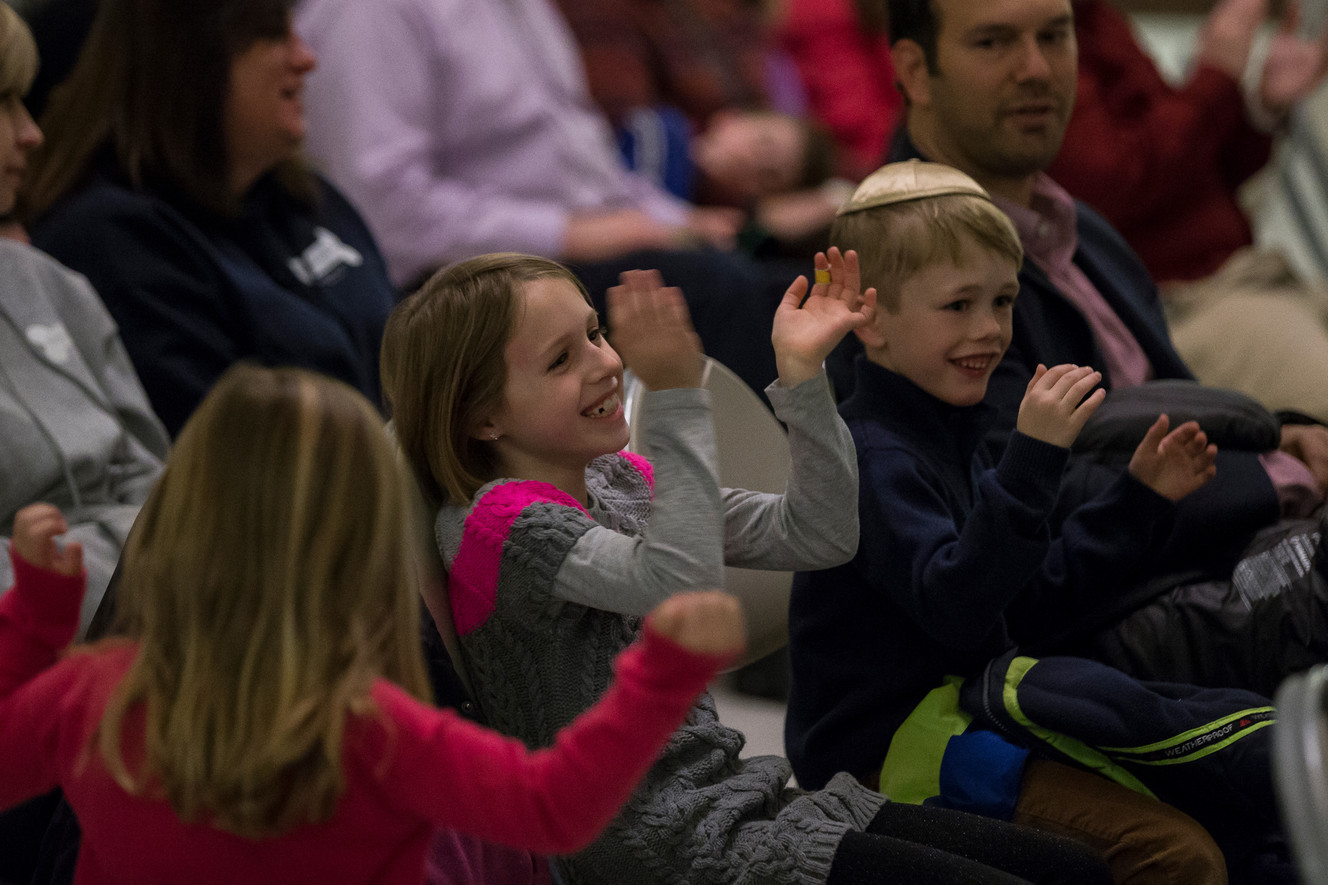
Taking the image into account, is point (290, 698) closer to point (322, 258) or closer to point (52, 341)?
point (52, 341)

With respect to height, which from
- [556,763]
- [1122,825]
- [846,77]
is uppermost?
[556,763]

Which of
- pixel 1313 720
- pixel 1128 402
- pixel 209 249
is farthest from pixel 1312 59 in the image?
pixel 1313 720

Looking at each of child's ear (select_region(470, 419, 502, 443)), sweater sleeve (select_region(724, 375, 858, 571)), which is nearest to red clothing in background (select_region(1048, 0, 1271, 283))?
sweater sleeve (select_region(724, 375, 858, 571))

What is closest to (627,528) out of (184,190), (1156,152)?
(184,190)

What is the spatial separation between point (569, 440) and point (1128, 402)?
0.69 meters

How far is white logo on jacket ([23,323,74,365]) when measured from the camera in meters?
1.75

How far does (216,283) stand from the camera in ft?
7.10

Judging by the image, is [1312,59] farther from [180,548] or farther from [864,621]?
[180,548]

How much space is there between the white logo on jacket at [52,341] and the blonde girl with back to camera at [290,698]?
80 cm

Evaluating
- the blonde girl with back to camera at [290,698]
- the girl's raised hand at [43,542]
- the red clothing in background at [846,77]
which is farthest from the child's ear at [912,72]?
the red clothing in background at [846,77]

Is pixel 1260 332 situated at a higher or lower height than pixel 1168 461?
lower

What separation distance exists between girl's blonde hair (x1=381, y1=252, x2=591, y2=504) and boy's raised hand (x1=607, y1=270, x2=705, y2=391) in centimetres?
13

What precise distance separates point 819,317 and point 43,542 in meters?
0.67

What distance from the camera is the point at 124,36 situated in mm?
2143
